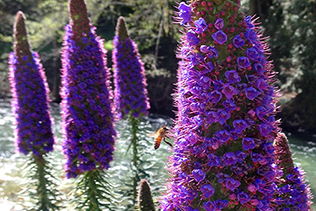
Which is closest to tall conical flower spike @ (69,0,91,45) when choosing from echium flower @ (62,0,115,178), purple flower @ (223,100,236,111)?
echium flower @ (62,0,115,178)

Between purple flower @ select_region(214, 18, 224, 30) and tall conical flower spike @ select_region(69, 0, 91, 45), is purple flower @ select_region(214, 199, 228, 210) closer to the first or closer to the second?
purple flower @ select_region(214, 18, 224, 30)

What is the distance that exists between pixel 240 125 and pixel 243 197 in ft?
1.23

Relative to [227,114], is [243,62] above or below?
above

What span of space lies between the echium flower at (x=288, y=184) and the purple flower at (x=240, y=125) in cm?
78

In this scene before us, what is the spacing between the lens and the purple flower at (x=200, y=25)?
1.86m

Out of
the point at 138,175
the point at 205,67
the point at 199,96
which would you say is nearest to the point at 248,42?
the point at 205,67

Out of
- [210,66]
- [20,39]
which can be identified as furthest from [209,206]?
[20,39]

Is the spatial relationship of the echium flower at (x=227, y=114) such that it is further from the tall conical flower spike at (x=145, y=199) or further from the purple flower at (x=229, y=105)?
the tall conical flower spike at (x=145, y=199)

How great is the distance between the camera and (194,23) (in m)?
1.93

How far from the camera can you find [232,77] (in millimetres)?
1826

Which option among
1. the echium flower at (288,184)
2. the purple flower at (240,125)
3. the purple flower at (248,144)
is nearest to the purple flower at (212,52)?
the purple flower at (240,125)

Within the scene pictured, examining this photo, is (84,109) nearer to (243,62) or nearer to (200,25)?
(200,25)

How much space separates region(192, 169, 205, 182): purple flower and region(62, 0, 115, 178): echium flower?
8.99ft

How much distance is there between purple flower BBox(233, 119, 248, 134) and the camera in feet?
5.87
